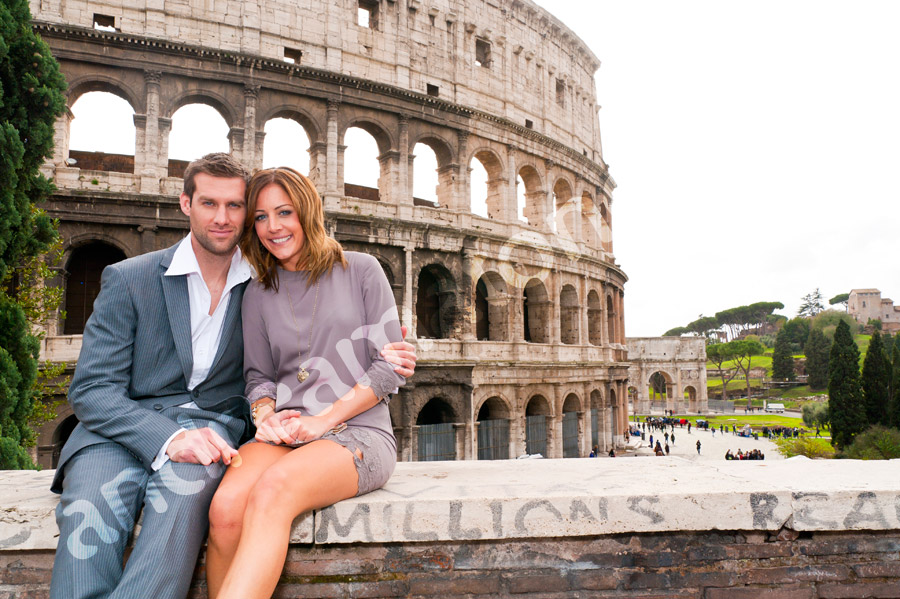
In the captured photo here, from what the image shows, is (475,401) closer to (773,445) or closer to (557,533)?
(557,533)

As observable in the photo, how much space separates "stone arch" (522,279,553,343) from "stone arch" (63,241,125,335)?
37.4 ft

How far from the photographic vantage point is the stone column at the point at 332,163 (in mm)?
15406

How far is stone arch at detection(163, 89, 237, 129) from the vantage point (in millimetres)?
14477

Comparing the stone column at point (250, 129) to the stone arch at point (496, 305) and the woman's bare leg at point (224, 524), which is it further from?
the woman's bare leg at point (224, 524)

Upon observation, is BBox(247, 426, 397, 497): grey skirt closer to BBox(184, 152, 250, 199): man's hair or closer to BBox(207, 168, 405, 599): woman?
BBox(207, 168, 405, 599): woman

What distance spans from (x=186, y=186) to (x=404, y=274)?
44.3 ft

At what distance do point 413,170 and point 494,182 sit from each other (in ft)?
9.65

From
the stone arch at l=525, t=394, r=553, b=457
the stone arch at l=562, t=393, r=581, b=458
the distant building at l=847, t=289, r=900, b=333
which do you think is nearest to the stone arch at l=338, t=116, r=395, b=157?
the stone arch at l=525, t=394, r=553, b=457

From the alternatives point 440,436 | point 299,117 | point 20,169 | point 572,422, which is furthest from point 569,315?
point 20,169

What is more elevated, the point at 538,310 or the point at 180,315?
the point at 538,310

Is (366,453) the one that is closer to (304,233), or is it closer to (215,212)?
(304,233)

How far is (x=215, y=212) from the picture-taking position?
2.72 metres

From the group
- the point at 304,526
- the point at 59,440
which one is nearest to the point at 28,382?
the point at 59,440

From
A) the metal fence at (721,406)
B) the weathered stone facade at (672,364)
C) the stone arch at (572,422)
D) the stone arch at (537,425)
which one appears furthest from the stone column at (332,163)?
the metal fence at (721,406)
